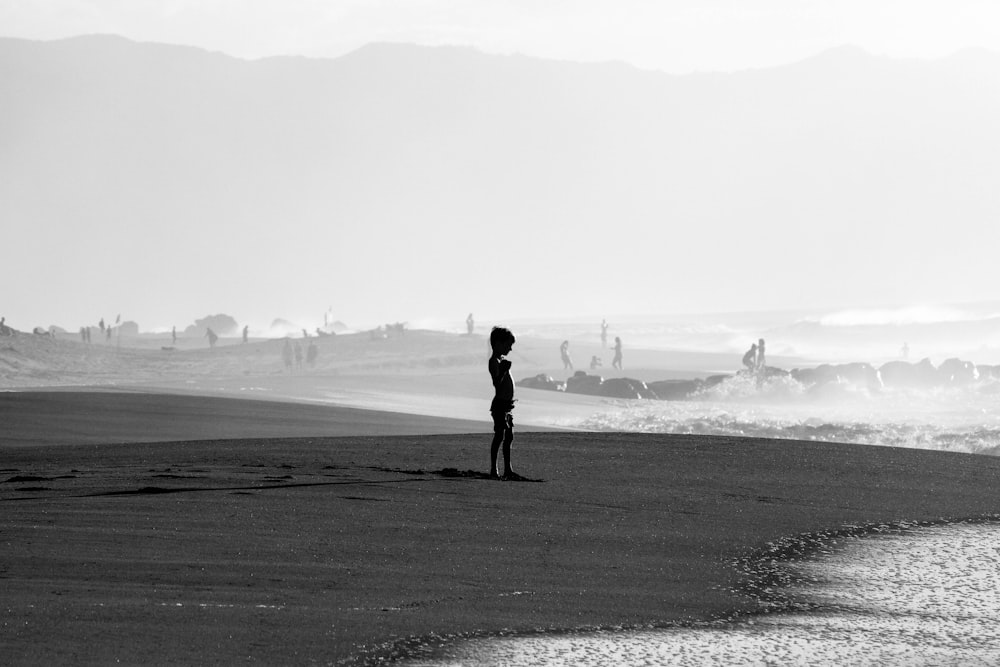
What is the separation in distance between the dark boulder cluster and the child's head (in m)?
26.2

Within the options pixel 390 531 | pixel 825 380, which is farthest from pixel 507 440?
pixel 825 380

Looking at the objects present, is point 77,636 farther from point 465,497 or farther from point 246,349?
point 246,349

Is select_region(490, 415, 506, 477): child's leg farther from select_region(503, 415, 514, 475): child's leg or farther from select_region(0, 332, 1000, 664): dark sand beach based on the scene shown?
select_region(0, 332, 1000, 664): dark sand beach

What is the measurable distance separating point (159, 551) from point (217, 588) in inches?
41.7

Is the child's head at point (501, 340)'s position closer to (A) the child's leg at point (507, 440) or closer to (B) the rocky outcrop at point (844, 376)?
(A) the child's leg at point (507, 440)

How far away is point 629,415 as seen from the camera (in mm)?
28422

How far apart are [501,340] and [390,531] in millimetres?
2775

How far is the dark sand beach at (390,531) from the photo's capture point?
662 centimetres

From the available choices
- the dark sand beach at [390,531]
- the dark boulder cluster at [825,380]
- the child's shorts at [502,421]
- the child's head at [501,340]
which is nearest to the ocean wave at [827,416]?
the dark boulder cluster at [825,380]

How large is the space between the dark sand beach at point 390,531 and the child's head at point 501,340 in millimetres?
1229

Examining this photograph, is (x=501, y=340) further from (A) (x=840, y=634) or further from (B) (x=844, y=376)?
(B) (x=844, y=376)

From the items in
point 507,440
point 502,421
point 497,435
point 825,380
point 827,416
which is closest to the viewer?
point 502,421

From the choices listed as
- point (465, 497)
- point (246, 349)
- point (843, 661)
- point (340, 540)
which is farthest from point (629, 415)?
point (246, 349)

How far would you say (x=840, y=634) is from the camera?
6.83m
